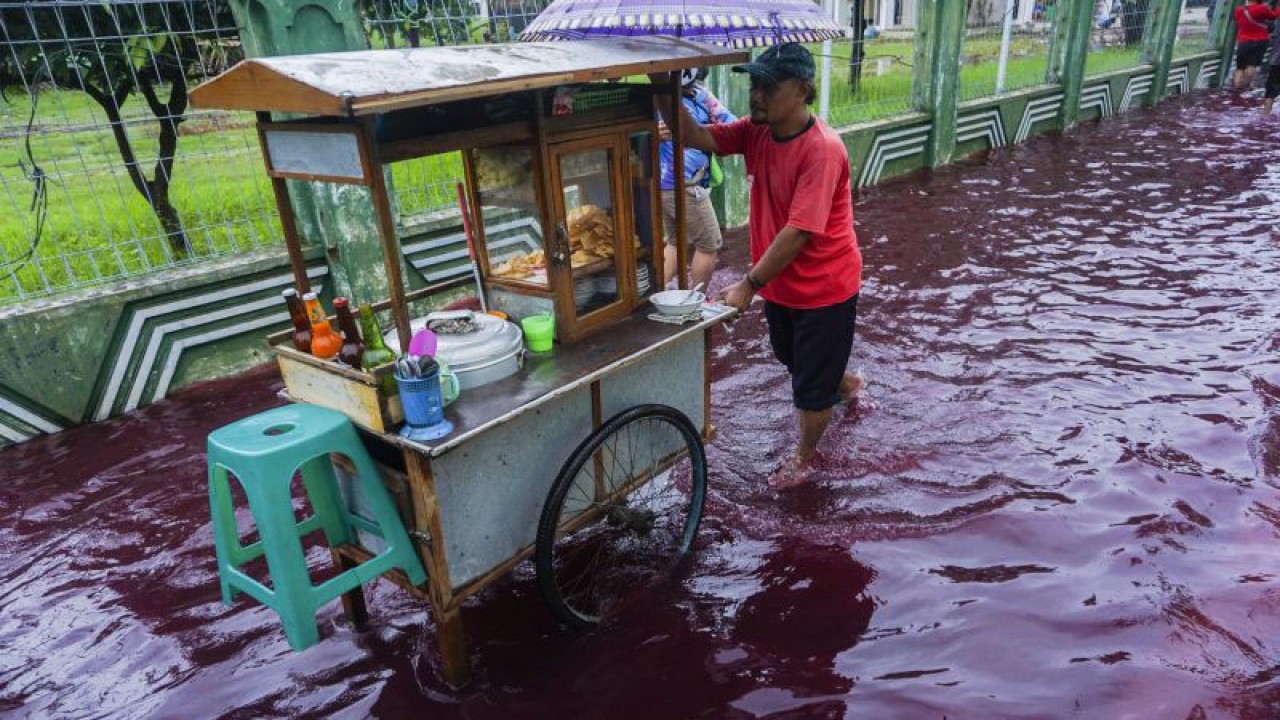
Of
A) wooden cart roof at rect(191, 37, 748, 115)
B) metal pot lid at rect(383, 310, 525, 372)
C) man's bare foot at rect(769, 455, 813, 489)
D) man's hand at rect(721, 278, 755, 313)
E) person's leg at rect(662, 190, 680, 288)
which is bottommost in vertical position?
man's bare foot at rect(769, 455, 813, 489)

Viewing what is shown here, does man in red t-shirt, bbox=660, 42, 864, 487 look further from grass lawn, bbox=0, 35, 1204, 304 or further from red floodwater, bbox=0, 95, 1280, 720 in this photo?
grass lawn, bbox=0, 35, 1204, 304

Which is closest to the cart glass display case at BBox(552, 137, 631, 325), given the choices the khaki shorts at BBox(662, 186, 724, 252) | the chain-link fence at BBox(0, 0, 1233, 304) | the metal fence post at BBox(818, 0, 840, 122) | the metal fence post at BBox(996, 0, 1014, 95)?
the khaki shorts at BBox(662, 186, 724, 252)

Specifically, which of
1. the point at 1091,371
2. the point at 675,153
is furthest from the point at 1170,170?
the point at 675,153

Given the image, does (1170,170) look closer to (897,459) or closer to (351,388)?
(897,459)

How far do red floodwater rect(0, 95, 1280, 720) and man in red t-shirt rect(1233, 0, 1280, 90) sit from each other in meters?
12.7

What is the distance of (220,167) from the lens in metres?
4.74

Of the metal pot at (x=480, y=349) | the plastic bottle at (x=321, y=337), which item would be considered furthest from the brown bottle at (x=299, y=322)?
the metal pot at (x=480, y=349)

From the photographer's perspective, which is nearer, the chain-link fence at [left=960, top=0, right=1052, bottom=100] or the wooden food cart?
the wooden food cart

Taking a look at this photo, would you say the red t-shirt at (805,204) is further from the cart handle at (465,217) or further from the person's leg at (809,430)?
the cart handle at (465,217)

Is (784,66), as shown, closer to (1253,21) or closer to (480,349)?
(480,349)

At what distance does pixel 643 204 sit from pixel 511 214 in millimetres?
504

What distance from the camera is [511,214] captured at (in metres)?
2.74

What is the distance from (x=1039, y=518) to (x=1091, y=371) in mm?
1667

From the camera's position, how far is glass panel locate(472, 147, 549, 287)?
259 centimetres
